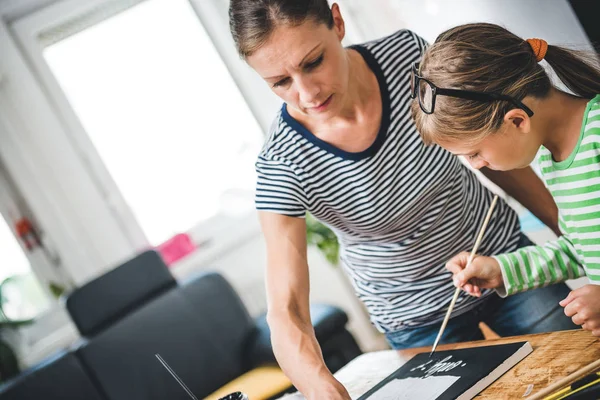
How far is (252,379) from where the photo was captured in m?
2.98

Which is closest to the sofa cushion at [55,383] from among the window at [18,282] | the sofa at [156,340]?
the sofa at [156,340]

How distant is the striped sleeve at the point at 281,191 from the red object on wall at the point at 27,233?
2838 millimetres

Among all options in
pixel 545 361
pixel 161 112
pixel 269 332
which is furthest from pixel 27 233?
pixel 545 361

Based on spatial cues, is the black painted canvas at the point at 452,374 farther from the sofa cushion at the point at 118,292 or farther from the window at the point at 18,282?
the window at the point at 18,282

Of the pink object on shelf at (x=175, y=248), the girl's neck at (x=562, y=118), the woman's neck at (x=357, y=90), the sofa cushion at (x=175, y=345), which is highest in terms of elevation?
the woman's neck at (x=357, y=90)

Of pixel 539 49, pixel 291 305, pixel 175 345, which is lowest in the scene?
pixel 175 345

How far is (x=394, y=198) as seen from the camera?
1395mm

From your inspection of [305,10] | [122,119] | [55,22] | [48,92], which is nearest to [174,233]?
[122,119]

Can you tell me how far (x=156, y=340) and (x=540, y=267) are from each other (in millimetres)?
2275

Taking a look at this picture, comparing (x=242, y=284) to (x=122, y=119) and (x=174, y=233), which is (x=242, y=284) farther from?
(x=122, y=119)

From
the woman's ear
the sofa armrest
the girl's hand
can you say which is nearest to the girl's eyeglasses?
the woman's ear

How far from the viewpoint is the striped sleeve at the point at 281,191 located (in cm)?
136

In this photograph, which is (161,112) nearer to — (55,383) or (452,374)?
(55,383)

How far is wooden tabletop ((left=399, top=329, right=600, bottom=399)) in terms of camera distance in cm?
91
